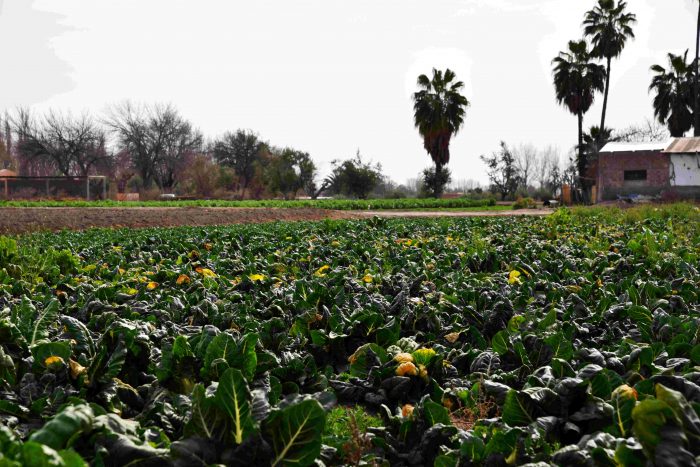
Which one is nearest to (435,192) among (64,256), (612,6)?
(612,6)

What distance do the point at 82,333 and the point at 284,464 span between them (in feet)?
6.36

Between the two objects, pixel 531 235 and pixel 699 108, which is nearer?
pixel 531 235

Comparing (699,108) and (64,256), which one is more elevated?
(699,108)

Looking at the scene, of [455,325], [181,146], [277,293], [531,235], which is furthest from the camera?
[181,146]

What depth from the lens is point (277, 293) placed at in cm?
568

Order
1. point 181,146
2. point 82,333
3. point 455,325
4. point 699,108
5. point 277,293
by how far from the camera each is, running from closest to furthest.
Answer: point 82,333 → point 455,325 → point 277,293 → point 699,108 → point 181,146

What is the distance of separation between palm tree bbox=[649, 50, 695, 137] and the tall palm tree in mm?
4551


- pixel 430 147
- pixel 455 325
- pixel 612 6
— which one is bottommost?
pixel 455 325

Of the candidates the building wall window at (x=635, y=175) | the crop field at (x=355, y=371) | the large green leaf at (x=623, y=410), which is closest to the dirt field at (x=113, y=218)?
the crop field at (x=355, y=371)

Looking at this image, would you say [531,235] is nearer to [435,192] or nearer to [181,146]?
[435,192]

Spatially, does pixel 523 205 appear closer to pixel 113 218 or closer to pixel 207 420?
pixel 113 218

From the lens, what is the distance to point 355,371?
3.60 m

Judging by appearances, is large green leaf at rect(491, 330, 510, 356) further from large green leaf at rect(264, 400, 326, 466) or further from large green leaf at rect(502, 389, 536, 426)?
large green leaf at rect(264, 400, 326, 466)

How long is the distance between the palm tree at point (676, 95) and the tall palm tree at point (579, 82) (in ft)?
14.9
